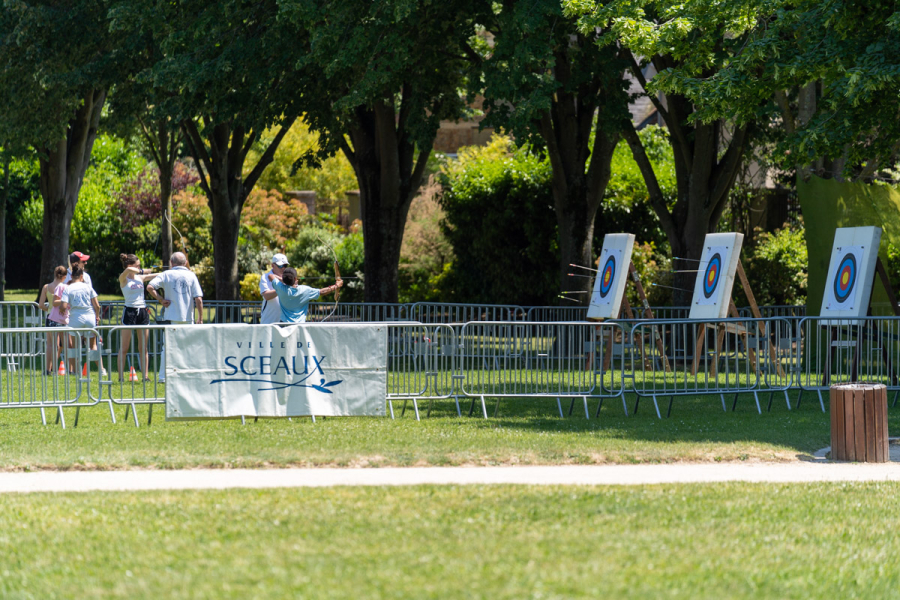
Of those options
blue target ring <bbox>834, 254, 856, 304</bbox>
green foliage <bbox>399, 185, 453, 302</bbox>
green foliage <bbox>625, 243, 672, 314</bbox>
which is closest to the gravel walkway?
blue target ring <bbox>834, 254, 856, 304</bbox>

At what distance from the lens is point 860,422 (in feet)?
33.0

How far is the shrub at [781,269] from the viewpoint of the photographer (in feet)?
84.3

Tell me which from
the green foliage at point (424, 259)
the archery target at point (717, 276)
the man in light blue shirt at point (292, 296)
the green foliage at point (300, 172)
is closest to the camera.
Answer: the man in light blue shirt at point (292, 296)

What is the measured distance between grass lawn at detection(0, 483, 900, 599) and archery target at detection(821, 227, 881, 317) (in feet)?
22.6

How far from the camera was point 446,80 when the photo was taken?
21031mm

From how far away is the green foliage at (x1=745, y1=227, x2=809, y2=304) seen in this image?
25.7m

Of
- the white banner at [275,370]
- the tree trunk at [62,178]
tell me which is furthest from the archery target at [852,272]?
the tree trunk at [62,178]

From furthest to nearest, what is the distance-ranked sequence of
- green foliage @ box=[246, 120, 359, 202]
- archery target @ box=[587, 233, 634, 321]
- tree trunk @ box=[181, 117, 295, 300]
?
green foliage @ box=[246, 120, 359, 202]
tree trunk @ box=[181, 117, 295, 300]
archery target @ box=[587, 233, 634, 321]

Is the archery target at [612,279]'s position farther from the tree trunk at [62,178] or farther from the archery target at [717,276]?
the tree trunk at [62,178]

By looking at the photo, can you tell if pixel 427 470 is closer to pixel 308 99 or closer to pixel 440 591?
pixel 440 591

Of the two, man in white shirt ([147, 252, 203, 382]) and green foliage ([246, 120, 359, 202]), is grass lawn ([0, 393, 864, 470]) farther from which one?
green foliage ([246, 120, 359, 202])

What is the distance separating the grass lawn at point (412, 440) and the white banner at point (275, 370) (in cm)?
25

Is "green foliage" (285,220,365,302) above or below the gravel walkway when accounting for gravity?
above

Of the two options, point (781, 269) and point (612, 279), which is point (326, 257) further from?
point (612, 279)
